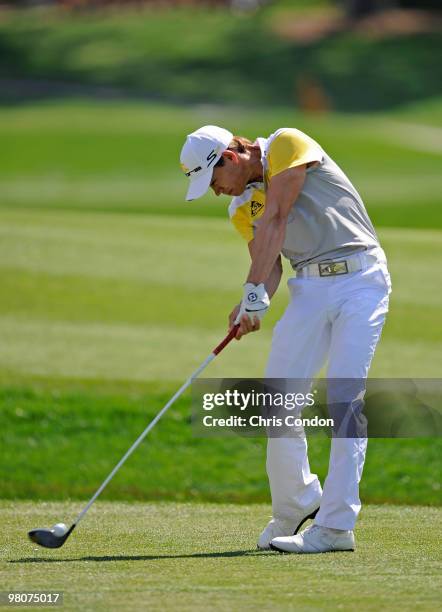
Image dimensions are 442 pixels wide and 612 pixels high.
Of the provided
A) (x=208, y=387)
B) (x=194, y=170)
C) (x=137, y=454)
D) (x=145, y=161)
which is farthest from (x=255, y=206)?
(x=145, y=161)

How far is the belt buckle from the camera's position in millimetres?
6062

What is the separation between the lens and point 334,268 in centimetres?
607

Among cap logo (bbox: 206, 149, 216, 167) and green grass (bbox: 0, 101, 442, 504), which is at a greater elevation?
cap logo (bbox: 206, 149, 216, 167)

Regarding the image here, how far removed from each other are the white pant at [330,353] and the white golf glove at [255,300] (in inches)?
4.9

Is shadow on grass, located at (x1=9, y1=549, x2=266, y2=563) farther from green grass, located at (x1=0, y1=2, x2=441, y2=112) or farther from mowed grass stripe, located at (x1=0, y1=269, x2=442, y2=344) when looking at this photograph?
green grass, located at (x1=0, y1=2, x2=441, y2=112)

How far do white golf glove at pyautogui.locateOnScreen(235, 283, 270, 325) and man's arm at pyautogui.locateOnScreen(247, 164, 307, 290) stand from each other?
120 mm

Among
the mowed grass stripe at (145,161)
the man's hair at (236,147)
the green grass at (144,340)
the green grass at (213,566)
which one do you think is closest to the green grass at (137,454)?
the green grass at (144,340)

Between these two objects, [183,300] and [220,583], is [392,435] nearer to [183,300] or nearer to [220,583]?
[183,300]

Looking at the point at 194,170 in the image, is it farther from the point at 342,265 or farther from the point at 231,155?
the point at 342,265

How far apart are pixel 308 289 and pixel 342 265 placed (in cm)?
19

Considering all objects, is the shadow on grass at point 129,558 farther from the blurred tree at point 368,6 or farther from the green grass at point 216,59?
the blurred tree at point 368,6

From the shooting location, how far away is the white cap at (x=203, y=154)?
20.0 feet

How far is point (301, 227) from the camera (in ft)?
20.1

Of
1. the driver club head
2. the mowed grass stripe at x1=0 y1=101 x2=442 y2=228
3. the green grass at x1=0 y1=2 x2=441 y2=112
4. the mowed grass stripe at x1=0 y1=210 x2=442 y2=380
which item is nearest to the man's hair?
Result: the driver club head
